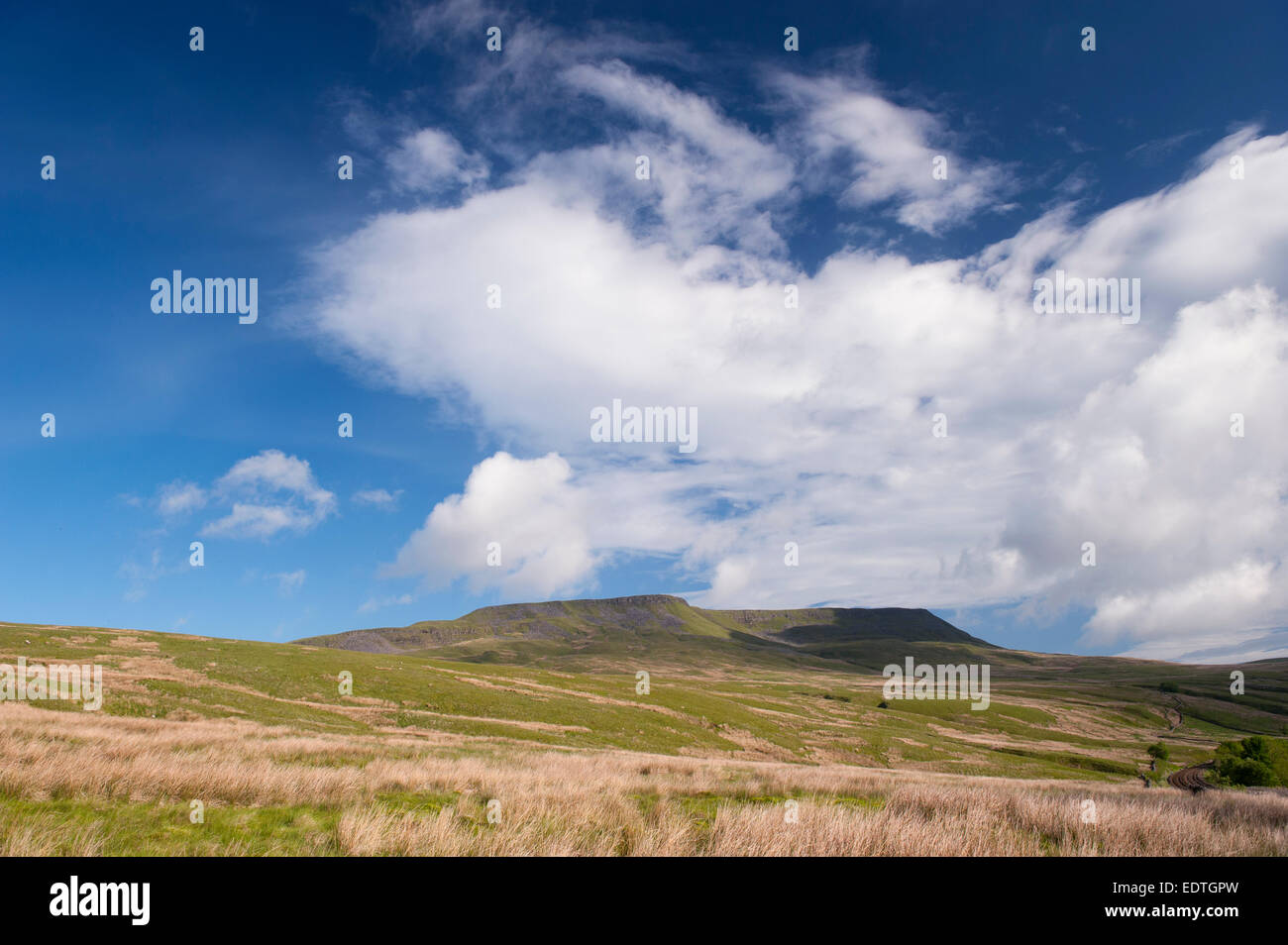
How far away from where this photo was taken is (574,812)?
37.0ft

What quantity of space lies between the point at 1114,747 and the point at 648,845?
464 ft

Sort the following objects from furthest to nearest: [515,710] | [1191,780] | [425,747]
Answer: [1191,780], [515,710], [425,747]

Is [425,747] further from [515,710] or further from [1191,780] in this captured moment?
[1191,780]

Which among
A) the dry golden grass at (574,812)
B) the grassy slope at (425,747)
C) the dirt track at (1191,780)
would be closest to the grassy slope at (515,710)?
the grassy slope at (425,747)

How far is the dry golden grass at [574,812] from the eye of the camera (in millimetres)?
8797

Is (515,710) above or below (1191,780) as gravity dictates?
above

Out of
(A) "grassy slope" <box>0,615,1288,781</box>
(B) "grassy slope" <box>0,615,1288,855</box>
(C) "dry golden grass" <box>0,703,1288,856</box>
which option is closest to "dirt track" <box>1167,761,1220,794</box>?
(B) "grassy slope" <box>0,615,1288,855</box>

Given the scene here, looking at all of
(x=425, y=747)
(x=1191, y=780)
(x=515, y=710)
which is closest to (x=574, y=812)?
(x=425, y=747)

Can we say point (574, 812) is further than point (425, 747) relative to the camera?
No

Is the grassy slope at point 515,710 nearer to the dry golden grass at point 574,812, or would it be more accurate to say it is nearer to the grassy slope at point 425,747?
the grassy slope at point 425,747

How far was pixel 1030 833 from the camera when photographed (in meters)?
10.9
